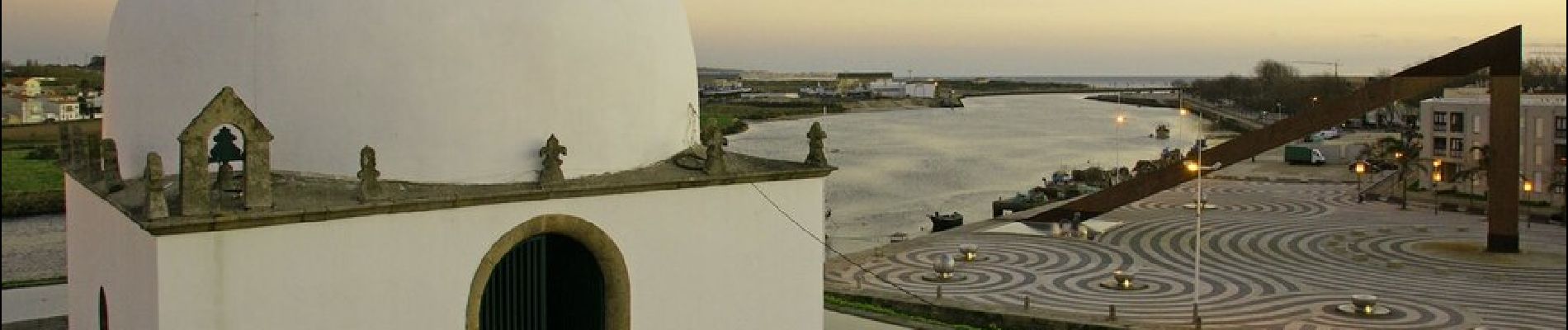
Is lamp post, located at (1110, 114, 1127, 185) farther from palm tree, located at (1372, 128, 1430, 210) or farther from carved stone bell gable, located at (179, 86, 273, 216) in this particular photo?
carved stone bell gable, located at (179, 86, 273, 216)

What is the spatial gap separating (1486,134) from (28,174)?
64597 millimetres

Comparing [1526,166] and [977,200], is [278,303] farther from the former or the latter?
[977,200]

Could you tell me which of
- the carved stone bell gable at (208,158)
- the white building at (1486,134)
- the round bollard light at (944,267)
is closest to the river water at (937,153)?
the round bollard light at (944,267)

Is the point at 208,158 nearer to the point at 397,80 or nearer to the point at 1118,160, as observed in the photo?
the point at 397,80

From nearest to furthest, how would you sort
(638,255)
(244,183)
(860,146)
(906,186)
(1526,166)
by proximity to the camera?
(244,183), (638,255), (1526,166), (906,186), (860,146)

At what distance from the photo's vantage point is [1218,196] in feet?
169

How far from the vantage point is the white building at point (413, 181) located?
32.9ft

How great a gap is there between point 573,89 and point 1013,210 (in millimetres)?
39499

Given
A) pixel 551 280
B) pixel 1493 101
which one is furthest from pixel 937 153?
pixel 551 280

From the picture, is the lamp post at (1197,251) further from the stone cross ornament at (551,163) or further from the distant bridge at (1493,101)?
the stone cross ornament at (551,163)

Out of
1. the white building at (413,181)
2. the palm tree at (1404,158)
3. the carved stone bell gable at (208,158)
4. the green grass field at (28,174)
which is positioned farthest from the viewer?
the green grass field at (28,174)

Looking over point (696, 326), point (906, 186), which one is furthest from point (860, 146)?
point (696, 326)

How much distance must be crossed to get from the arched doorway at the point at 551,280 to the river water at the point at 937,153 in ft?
78.7

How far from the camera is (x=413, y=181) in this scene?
11.4m
